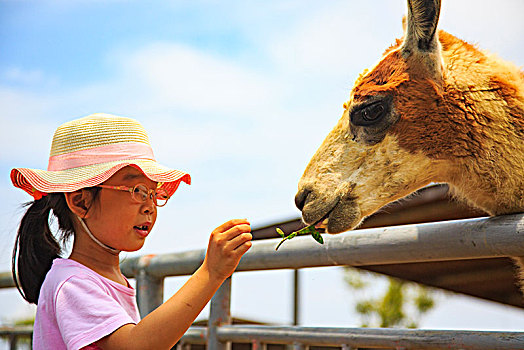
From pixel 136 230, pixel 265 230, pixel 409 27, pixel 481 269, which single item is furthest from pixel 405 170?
pixel 265 230

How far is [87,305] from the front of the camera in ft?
5.46

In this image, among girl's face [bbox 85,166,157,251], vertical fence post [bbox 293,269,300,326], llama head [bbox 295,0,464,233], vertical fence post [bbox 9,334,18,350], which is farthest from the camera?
vertical fence post [bbox 293,269,300,326]

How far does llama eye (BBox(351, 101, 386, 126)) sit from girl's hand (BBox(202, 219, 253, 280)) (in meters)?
0.78

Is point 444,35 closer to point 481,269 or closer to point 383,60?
point 383,60

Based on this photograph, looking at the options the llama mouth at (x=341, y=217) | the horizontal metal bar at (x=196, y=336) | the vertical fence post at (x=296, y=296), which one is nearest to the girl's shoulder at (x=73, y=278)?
the llama mouth at (x=341, y=217)

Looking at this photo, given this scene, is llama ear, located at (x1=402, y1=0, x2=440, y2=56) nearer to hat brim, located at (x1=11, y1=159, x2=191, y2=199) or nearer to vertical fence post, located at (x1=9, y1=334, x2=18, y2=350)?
hat brim, located at (x1=11, y1=159, x2=191, y2=199)

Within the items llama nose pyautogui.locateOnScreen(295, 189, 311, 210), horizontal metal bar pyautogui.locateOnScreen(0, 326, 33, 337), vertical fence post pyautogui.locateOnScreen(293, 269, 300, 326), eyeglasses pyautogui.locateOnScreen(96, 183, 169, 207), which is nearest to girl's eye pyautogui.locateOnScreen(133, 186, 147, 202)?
eyeglasses pyautogui.locateOnScreen(96, 183, 169, 207)

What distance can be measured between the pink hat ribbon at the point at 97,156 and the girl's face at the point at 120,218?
76mm

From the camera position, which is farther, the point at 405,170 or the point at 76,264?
the point at 405,170

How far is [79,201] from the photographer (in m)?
1.97

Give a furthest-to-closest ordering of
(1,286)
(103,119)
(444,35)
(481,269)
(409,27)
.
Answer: (481,269) < (1,286) < (444,35) < (409,27) < (103,119)

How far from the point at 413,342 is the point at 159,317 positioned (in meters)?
0.76

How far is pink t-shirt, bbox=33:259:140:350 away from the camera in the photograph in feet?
5.32

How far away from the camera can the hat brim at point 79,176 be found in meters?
1.89
